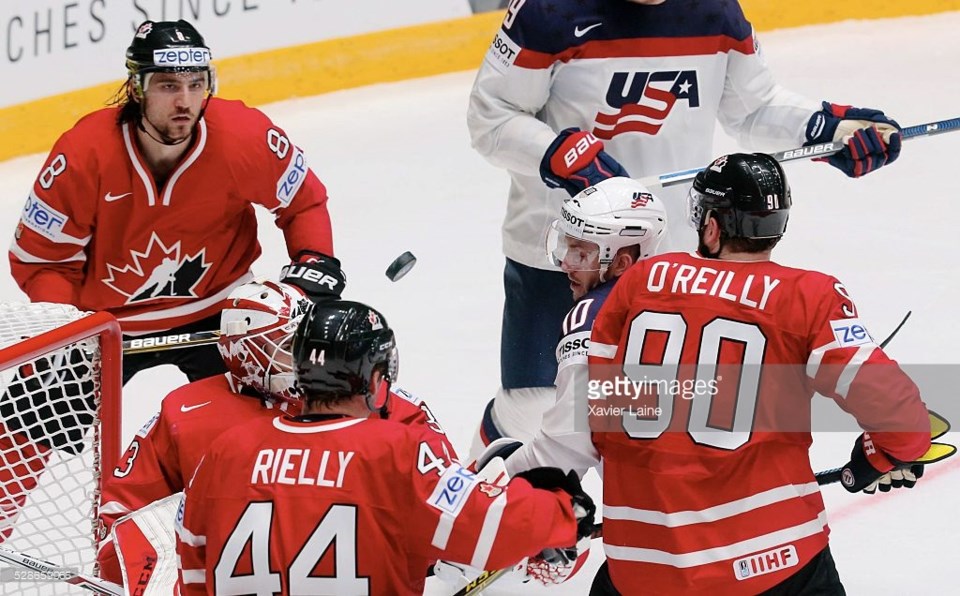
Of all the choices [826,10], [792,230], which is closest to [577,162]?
[792,230]

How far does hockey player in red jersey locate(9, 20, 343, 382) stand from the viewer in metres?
3.10

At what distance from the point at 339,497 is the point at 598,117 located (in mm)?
1474

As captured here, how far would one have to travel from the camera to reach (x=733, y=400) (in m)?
2.22

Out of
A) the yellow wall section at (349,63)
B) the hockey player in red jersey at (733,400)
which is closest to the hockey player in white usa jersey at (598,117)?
the hockey player in red jersey at (733,400)

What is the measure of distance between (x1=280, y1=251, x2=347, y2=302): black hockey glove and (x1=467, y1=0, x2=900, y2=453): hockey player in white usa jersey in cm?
46

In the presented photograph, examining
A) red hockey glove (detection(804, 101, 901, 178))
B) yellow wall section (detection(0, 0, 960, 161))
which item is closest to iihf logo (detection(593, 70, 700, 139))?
red hockey glove (detection(804, 101, 901, 178))

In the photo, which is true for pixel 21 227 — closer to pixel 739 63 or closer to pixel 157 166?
pixel 157 166

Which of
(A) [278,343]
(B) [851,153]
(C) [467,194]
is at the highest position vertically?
(B) [851,153]

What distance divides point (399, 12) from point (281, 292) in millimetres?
3996

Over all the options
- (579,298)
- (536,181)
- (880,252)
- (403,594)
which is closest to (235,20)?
(880,252)

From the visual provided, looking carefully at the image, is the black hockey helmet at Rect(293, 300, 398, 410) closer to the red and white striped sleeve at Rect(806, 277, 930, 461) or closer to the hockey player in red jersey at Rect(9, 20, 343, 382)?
the red and white striped sleeve at Rect(806, 277, 930, 461)

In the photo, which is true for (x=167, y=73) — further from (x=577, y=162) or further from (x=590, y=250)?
(x=590, y=250)

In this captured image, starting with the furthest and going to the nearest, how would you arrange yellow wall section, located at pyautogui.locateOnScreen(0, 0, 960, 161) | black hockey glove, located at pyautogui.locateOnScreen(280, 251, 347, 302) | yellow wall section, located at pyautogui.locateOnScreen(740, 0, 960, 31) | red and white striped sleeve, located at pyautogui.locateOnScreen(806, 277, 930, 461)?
yellow wall section, located at pyautogui.locateOnScreen(740, 0, 960, 31)
yellow wall section, located at pyautogui.locateOnScreen(0, 0, 960, 161)
black hockey glove, located at pyautogui.locateOnScreen(280, 251, 347, 302)
red and white striped sleeve, located at pyautogui.locateOnScreen(806, 277, 930, 461)

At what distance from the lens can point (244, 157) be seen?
3.21 meters
